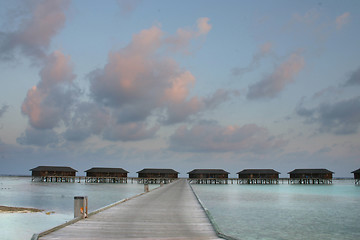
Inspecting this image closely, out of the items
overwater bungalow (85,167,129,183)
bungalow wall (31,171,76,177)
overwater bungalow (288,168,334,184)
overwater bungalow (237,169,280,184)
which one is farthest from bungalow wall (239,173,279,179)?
bungalow wall (31,171,76,177)

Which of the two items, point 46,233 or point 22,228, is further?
point 22,228

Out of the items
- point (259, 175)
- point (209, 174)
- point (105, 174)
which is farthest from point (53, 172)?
point (259, 175)

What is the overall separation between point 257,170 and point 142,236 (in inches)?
3652

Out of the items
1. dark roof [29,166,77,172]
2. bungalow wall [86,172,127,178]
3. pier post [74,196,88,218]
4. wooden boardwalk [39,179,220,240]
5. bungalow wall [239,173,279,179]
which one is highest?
pier post [74,196,88,218]

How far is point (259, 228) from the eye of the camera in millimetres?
17781

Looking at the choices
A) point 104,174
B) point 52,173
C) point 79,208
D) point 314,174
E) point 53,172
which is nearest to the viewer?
point 79,208

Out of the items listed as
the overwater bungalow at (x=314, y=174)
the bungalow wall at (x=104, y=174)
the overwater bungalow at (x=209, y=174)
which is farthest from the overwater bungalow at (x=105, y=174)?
the overwater bungalow at (x=314, y=174)

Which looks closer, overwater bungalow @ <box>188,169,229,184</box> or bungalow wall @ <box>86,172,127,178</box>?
bungalow wall @ <box>86,172,127,178</box>

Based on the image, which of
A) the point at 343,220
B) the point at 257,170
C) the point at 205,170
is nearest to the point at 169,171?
the point at 205,170

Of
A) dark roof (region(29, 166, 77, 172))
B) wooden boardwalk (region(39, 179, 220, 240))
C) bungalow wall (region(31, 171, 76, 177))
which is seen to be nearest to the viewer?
wooden boardwalk (region(39, 179, 220, 240))

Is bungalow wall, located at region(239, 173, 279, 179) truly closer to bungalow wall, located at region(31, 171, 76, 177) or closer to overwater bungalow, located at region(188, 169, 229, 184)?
overwater bungalow, located at region(188, 169, 229, 184)

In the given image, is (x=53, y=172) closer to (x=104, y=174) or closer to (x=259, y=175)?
(x=104, y=174)

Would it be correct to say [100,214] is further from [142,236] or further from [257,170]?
[257,170]

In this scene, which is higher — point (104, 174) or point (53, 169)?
point (53, 169)
